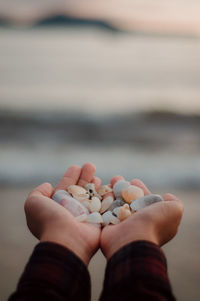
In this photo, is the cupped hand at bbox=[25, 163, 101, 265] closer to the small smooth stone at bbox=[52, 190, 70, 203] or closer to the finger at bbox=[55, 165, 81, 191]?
the small smooth stone at bbox=[52, 190, 70, 203]

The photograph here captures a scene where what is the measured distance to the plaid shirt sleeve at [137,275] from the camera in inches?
30.6

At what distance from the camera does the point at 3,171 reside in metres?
2.96

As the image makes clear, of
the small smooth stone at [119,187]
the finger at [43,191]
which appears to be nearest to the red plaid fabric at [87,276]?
the finger at [43,191]

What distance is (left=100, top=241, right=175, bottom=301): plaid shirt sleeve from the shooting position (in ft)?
2.55

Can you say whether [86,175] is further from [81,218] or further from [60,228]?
Result: [60,228]

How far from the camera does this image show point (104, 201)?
1.37 m

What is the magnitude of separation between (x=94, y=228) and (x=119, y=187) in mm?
300

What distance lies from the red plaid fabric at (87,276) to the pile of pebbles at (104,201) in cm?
23

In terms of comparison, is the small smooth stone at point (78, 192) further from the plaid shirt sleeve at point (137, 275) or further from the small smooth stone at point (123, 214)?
the plaid shirt sleeve at point (137, 275)

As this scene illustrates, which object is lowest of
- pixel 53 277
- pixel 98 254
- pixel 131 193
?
pixel 53 277

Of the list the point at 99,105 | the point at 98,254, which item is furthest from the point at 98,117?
the point at 98,254

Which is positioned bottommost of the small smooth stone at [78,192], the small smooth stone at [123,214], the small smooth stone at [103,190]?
the small smooth stone at [123,214]

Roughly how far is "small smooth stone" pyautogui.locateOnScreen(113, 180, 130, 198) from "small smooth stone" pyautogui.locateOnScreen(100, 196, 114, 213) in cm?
3

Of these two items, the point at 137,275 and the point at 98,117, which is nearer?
the point at 137,275
